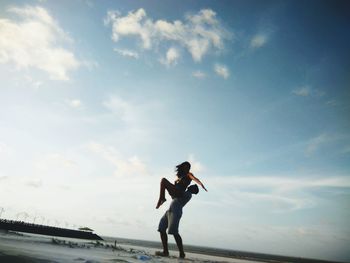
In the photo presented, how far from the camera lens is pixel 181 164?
257 inches

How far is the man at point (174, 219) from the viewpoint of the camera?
5918 millimetres

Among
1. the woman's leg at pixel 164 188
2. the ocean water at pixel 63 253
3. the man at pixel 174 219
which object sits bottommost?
the ocean water at pixel 63 253

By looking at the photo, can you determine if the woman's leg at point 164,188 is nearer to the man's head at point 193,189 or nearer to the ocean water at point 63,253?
the man's head at point 193,189

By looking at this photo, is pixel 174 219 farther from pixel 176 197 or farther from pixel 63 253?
pixel 63 253

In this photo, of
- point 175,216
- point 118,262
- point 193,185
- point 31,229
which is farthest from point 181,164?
point 31,229

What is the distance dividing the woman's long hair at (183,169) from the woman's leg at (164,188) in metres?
0.43

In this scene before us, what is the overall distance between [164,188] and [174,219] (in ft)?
2.53

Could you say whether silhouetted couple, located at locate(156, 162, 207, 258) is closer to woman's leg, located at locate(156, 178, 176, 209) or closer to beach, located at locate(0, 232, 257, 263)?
woman's leg, located at locate(156, 178, 176, 209)

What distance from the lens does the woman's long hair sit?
21.2 ft

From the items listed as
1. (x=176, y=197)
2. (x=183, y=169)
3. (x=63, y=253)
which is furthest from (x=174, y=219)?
(x=63, y=253)

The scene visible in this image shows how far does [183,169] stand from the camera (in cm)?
648

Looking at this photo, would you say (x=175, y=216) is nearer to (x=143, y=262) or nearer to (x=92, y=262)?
(x=143, y=262)

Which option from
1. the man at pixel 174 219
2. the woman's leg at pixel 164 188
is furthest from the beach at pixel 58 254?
the woman's leg at pixel 164 188

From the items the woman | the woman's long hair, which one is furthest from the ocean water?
the woman's long hair
